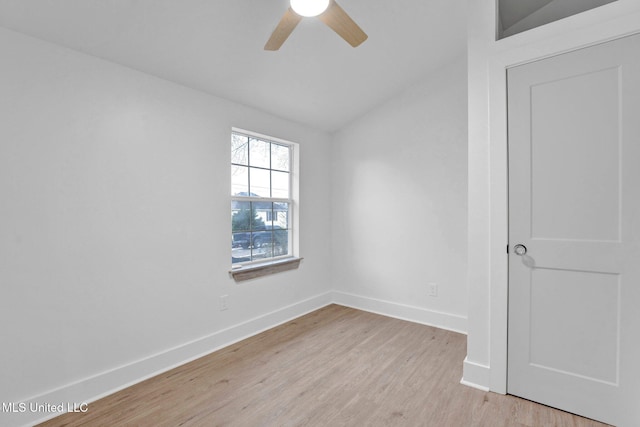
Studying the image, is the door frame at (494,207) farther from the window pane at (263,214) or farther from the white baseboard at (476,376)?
the window pane at (263,214)

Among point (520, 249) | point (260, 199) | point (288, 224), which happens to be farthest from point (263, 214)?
point (520, 249)

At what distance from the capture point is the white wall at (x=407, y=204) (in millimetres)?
3297

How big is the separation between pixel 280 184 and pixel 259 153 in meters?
0.46

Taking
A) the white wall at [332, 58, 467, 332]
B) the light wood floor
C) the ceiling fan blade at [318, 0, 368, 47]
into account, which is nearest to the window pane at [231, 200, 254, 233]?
the light wood floor

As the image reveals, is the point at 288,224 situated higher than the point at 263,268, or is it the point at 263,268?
the point at 288,224

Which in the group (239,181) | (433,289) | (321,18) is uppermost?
(321,18)

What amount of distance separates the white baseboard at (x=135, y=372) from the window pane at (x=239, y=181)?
132 centimetres

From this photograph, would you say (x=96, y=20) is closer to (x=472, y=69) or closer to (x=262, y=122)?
(x=262, y=122)

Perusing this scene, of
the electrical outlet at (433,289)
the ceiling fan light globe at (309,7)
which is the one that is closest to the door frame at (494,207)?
the electrical outlet at (433,289)

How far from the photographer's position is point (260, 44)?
2.46 metres

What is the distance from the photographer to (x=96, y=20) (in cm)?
188

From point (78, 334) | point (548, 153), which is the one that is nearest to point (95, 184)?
point (78, 334)

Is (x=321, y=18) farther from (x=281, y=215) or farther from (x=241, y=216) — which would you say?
(x=281, y=215)

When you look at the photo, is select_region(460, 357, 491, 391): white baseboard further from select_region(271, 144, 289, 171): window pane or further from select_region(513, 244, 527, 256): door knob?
select_region(271, 144, 289, 171): window pane
